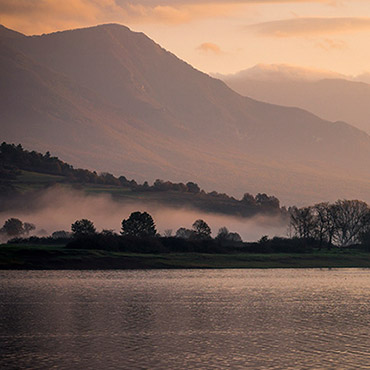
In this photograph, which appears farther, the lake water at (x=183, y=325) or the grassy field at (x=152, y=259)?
the grassy field at (x=152, y=259)

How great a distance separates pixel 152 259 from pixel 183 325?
97.9m

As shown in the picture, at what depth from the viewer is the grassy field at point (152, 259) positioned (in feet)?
511

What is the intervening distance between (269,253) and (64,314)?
389 feet

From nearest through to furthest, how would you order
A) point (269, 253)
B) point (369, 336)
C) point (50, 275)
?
point (369, 336)
point (50, 275)
point (269, 253)

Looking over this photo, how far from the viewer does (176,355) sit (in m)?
56.8

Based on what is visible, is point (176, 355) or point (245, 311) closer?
point (176, 355)

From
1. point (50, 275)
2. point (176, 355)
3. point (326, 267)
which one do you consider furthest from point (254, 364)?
point (326, 267)

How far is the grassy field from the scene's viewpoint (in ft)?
511

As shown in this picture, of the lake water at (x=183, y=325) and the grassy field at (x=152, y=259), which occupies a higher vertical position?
the grassy field at (x=152, y=259)

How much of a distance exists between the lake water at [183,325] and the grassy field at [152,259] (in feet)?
118

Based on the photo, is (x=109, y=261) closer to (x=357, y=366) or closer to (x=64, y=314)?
(x=64, y=314)

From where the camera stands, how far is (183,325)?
7181cm

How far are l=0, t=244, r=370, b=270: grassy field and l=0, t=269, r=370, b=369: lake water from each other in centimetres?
3592

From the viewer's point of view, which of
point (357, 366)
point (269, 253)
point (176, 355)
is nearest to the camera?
point (357, 366)
